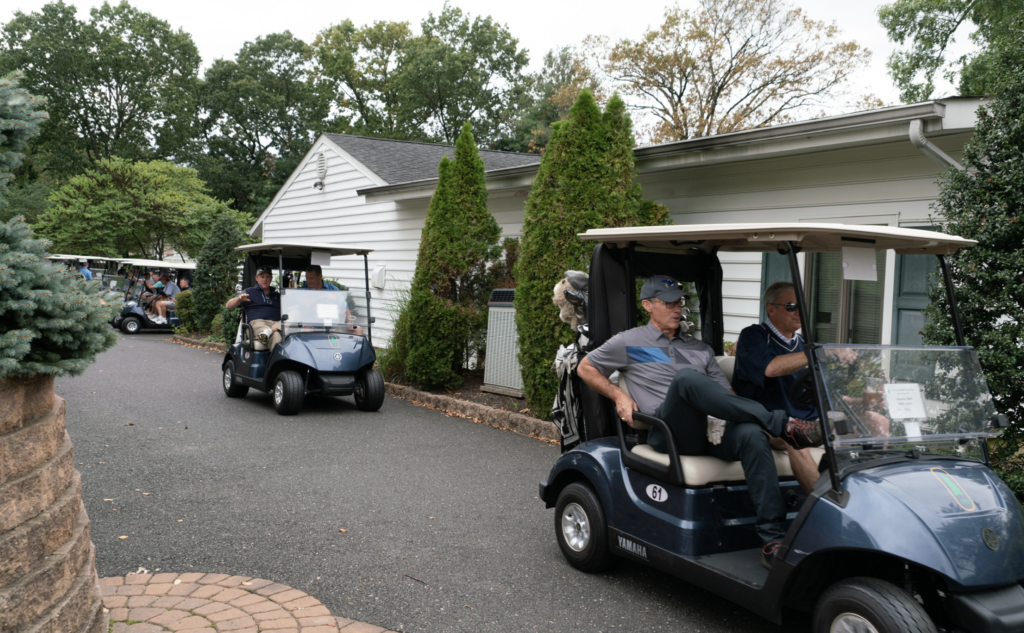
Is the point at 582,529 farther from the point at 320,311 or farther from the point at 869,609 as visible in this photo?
the point at 320,311

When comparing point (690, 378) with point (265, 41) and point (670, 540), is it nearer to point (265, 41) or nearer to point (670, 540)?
point (670, 540)

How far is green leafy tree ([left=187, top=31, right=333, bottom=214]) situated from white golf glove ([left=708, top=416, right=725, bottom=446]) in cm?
4360

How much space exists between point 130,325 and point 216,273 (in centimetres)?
360

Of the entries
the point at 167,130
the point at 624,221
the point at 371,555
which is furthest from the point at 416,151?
the point at 167,130

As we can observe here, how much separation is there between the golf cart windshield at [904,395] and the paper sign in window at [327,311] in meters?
7.58

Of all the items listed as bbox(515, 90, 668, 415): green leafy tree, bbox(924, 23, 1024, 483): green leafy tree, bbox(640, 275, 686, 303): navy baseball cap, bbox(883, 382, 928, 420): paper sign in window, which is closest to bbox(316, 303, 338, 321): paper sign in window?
bbox(515, 90, 668, 415): green leafy tree

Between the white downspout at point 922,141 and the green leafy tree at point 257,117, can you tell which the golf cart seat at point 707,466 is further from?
the green leafy tree at point 257,117

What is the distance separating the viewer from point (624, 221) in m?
8.20

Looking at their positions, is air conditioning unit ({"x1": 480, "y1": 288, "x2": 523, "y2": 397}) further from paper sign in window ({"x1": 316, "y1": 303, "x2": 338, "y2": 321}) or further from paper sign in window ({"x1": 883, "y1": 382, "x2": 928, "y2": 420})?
paper sign in window ({"x1": 883, "y1": 382, "x2": 928, "y2": 420})

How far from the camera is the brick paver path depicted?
351cm

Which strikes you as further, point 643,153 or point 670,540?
point 643,153

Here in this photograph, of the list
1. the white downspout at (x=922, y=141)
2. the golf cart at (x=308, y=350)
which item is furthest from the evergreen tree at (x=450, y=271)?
the white downspout at (x=922, y=141)

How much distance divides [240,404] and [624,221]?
5.48 metres

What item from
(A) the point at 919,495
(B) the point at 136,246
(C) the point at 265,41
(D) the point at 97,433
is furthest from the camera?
(C) the point at 265,41
